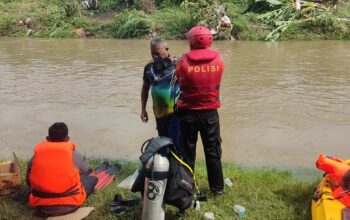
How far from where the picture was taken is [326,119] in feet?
28.0

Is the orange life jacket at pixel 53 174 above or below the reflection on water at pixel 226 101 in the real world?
above

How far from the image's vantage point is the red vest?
4301mm

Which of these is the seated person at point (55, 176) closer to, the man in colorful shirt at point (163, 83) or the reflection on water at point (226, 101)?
the man in colorful shirt at point (163, 83)

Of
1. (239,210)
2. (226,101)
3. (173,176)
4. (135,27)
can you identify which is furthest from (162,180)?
(135,27)

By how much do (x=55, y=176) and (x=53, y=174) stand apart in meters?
0.03

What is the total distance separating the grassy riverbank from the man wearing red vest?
326mm

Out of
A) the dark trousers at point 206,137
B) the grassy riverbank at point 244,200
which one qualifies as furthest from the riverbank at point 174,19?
the dark trousers at point 206,137

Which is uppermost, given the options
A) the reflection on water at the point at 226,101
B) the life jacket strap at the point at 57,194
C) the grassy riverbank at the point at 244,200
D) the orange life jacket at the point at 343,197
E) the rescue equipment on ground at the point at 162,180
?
the rescue equipment on ground at the point at 162,180

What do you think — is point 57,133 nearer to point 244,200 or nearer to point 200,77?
point 200,77

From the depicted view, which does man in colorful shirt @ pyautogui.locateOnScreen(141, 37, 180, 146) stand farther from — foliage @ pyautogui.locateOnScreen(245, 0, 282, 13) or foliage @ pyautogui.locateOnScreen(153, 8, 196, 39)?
foliage @ pyautogui.locateOnScreen(245, 0, 282, 13)

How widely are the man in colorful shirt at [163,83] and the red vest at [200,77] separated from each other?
0.38m

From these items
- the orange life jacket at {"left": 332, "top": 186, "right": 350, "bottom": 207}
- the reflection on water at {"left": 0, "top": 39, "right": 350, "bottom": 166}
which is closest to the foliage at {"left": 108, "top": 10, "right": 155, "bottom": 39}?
the reflection on water at {"left": 0, "top": 39, "right": 350, "bottom": 166}

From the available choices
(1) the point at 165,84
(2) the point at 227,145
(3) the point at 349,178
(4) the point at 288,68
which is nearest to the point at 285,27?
(4) the point at 288,68

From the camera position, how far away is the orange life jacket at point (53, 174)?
420 centimetres
